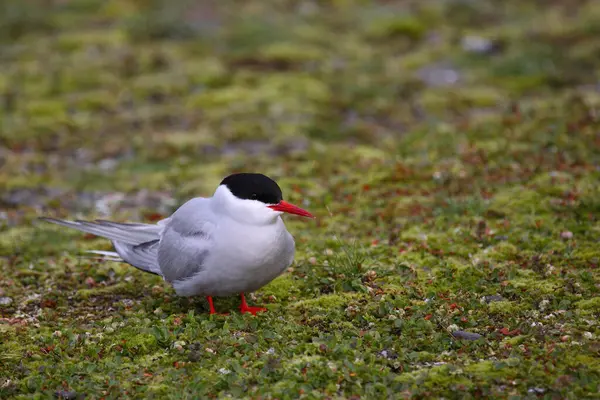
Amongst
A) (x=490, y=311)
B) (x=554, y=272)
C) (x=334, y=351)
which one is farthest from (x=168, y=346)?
(x=554, y=272)

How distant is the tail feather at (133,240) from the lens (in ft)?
21.5

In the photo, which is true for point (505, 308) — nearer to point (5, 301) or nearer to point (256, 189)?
point (256, 189)

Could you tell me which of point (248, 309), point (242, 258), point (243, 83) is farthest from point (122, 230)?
Answer: point (243, 83)

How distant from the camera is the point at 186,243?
619cm

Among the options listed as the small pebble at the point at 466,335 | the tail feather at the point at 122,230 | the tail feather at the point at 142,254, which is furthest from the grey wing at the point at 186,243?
the small pebble at the point at 466,335

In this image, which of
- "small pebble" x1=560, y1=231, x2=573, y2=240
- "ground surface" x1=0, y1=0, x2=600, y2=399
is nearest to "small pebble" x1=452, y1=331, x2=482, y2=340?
"ground surface" x1=0, y1=0, x2=600, y2=399

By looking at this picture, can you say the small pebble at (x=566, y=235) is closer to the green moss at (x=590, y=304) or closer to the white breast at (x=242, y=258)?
the green moss at (x=590, y=304)

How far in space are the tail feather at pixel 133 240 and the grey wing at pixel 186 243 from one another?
147 millimetres

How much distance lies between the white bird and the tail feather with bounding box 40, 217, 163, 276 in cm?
23

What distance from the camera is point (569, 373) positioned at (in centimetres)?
496

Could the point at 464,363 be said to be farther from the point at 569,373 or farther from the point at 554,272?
the point at 554,272

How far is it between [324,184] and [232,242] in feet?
12.1

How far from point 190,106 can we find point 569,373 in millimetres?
8726

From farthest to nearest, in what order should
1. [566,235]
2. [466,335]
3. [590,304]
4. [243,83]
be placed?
[243,83], [566,235], [590,304], [466,335]
